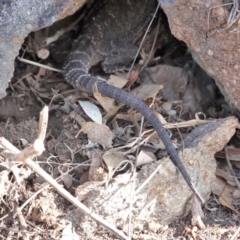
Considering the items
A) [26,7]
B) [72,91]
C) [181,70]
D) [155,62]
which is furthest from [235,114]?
[26,7]

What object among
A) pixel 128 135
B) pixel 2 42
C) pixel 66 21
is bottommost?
pixel 128 135

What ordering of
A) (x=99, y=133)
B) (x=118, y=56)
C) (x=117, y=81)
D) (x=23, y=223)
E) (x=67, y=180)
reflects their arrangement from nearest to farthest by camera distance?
(x=23, y=223)
(x=67, y=180)
(x=99, y=133)
(x=117, y=81)
(x=118, y=56)

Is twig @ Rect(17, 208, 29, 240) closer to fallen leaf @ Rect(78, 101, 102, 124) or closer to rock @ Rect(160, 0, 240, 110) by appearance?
fallen leaf @ Rect(78, 101, 102, 124)

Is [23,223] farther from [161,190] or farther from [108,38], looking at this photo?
[108,38]

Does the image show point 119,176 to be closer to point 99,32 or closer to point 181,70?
point 181,70

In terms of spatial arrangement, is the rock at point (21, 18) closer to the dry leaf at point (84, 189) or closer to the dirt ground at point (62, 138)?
the dirt ground at point (62, 138)

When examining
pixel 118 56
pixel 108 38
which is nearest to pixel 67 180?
pixel 118 56

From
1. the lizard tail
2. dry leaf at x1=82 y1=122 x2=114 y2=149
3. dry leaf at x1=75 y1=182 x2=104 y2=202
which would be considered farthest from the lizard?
dry leaf at x1=75 y1=182 x2=104 y2=202
